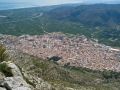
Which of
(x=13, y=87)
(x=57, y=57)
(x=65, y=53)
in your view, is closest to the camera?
(x=13, y=87)

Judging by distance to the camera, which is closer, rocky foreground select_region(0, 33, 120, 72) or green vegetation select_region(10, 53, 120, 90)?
green vegetation select_region(10, 53, 120, 90)

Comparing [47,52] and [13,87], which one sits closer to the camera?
[13,87]

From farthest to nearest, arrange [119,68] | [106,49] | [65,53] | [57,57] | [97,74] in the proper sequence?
[106,49], [65,53], [57,57], [119,68], [97,74]

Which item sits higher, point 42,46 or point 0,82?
point 0,82

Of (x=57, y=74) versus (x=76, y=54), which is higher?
(x=57, y=74)

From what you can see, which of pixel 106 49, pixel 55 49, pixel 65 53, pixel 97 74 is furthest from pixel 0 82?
pixel 106 49

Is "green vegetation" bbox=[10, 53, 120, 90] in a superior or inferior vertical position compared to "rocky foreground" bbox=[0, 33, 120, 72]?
superior

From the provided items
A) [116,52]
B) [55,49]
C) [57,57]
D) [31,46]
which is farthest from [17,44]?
[116,52]

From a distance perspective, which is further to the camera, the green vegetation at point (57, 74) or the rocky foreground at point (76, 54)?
the rocky foreground at point (76, 54)

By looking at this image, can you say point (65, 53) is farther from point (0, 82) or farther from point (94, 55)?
point (0, 82)

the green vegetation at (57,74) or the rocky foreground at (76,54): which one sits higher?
the green vegetation at (57,74)

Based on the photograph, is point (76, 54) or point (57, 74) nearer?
point (57, 74)
